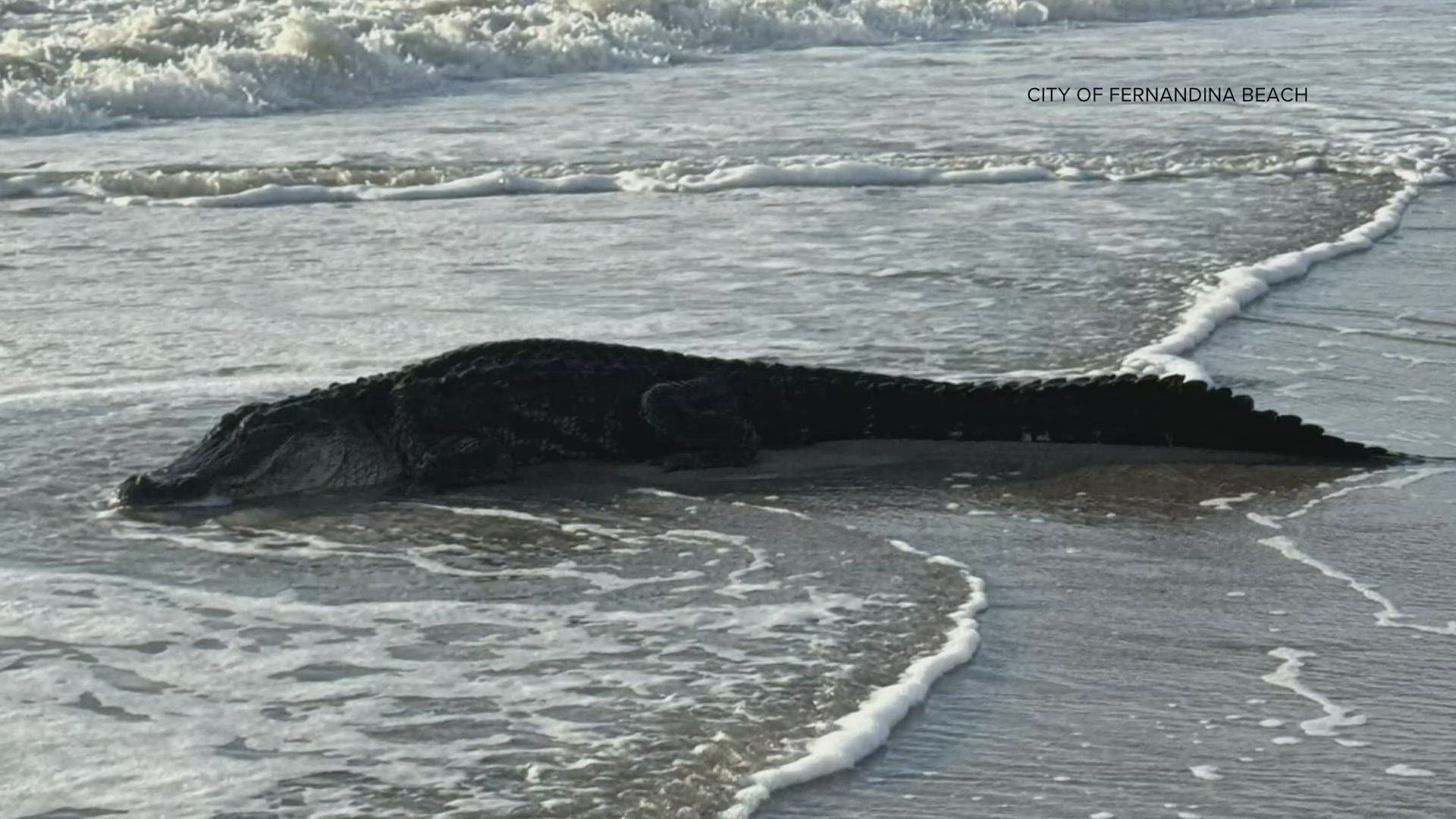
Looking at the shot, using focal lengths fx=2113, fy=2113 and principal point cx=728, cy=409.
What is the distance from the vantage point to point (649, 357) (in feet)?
19.9

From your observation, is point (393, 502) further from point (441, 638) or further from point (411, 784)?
point (411, 784)

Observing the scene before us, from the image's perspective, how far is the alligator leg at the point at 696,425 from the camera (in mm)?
5906

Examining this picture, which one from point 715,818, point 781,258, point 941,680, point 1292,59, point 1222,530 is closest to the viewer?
point 715,818

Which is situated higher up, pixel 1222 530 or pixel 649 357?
pixel 649 357

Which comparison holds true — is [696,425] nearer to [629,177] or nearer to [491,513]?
[491,513]

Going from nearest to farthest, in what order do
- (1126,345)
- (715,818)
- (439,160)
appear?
(715,818) → (1126,345) → (439,160)

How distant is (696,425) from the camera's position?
5898 mm

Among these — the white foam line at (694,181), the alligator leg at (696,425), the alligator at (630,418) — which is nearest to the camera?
the alligator at (630,418)

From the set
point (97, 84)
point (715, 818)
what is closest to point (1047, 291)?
point (715, 818)

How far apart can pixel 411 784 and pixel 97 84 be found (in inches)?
525

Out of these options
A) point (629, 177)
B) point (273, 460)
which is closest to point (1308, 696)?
point (273, 460)

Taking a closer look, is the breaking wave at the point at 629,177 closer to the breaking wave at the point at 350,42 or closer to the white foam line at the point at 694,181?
the white foam line at the point at 694,181

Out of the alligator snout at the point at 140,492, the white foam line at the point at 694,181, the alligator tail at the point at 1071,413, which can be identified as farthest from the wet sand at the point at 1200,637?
the white foam line at the point at 694,181

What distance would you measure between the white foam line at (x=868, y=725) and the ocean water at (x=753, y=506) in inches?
0.5
